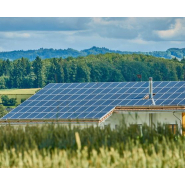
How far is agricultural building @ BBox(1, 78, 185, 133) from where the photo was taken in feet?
97.7

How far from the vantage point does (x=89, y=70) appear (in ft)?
346

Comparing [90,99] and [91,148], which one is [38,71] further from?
[91,148]

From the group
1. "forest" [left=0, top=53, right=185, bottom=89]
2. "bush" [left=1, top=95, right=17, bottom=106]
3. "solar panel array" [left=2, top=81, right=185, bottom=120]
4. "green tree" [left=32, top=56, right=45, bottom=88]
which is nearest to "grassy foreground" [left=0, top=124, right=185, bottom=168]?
"solar panel array" [left=2, top=81, right=185, bottom=120]

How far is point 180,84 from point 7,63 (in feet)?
289

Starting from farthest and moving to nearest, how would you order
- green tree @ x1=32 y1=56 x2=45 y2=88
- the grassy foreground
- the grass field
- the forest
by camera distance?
the forest < green tree @ x1=32 y1=56 x2=45 y2=88 < the grass field < the grassy foreground

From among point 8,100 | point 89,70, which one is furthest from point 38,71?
point 8,100

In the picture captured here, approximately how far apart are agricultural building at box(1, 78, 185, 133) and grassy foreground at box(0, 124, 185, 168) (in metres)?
14.3

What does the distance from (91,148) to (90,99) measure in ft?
66.3

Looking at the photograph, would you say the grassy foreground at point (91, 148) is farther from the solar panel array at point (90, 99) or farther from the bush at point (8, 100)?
the bush at point (8, 100)

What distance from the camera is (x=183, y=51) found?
336ft

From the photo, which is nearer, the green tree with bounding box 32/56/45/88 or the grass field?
the grass field

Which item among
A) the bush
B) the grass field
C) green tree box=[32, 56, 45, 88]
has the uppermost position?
green tree box=[32, 56, 45, 88]

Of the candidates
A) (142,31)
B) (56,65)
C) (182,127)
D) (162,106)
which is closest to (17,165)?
(182,127)

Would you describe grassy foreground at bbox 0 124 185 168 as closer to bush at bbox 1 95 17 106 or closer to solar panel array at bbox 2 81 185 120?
solar panel array at bbox 2 81 185 120
